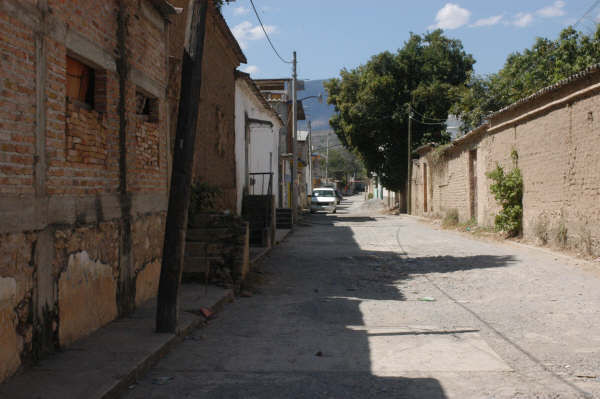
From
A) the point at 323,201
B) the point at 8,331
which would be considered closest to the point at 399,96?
the point at 323,201

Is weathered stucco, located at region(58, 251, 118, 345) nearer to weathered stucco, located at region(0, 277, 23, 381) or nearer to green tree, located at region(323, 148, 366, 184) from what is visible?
weathered stucco, located at region(0, 277, 23, 381)

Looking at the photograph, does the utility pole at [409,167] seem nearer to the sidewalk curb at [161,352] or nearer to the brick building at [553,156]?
the brick building at [553,156]

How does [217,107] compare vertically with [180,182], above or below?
above

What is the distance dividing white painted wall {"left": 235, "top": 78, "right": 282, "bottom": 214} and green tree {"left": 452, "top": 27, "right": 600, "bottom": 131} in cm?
858

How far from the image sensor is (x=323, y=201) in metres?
42.9

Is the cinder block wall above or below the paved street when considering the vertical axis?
above

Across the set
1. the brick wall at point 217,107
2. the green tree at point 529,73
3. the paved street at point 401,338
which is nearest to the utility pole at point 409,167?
the green tree at point 529,73

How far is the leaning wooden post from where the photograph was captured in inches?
229

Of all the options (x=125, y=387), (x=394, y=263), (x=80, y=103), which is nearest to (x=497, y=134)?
(x=394, y=263)

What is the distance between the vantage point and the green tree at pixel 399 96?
35.2 metres

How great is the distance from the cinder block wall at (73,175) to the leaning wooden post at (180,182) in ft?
2.36

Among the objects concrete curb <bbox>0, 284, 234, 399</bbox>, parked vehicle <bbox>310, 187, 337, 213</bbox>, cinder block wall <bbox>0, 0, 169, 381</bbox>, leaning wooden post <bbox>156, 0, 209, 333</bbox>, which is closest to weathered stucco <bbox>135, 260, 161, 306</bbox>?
cinder block wall <bbox>0, 0, 169, 381</bbox>

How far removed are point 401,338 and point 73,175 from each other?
3.67 metres

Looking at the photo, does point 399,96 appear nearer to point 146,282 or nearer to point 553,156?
point 553,156
